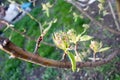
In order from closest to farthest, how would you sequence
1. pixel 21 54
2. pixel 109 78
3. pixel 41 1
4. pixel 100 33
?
1. pixel 21 54
2. pixel 109 78
3. pixel 100 33
4. pixel 41 1

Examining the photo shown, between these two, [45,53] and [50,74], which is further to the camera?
[45,53]

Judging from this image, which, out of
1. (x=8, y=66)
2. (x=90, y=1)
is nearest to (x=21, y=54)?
(x=90, y=1)

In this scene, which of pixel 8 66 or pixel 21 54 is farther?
pixel 8 66

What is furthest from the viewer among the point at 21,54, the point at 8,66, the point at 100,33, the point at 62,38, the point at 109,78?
the point at 8,66

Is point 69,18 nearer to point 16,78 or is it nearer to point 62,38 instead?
point 16,78

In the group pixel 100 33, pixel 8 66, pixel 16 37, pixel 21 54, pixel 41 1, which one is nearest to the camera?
pixel 21 54

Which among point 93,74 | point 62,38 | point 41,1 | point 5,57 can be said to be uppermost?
point 62,38

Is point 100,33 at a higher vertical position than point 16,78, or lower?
higher

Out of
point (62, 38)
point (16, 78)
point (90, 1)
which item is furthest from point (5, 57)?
point (62, 38)

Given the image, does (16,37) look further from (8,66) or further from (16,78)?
(16,78)
